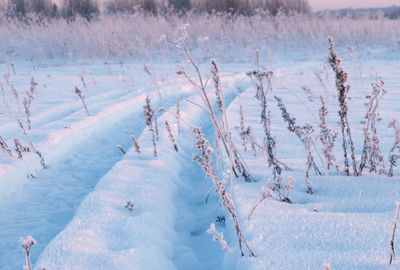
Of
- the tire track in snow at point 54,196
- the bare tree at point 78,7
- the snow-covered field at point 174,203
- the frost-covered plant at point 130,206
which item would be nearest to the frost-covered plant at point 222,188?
the snow-covered field at point 174,203

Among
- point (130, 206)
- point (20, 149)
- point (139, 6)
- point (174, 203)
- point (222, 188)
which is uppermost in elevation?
point (139, 6)

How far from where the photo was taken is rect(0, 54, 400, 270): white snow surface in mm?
1430

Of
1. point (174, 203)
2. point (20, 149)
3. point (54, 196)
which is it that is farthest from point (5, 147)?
point (174, 203)

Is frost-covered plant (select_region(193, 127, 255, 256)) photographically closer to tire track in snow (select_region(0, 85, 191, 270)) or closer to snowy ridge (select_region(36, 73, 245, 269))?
snowy ridge (select_region(36, 73, 245, 269))

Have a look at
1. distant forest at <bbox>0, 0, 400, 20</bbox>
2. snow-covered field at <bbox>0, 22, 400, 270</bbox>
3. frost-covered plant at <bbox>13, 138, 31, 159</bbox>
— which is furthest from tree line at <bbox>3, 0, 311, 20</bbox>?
frost-covered plant at <bbox>13, 138, 31, 159</bbox>

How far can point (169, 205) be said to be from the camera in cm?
213

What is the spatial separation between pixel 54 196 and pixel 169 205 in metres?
0.98

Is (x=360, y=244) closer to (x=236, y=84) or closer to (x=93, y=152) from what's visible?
(x=93, y=152)

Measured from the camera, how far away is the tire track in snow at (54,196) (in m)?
2.00

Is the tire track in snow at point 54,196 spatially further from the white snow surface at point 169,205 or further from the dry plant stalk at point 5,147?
the dry plant stalk at point 5,147

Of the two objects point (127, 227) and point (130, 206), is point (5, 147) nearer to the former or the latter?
point (130, 206)

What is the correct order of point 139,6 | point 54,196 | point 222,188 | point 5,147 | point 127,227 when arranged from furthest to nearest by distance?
point 139,6 < point 5,147 < point 54,196 < point 127,227 < point 222,188

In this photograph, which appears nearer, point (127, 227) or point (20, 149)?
point (127, 227)

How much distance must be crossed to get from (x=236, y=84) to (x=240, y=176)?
151 inches
